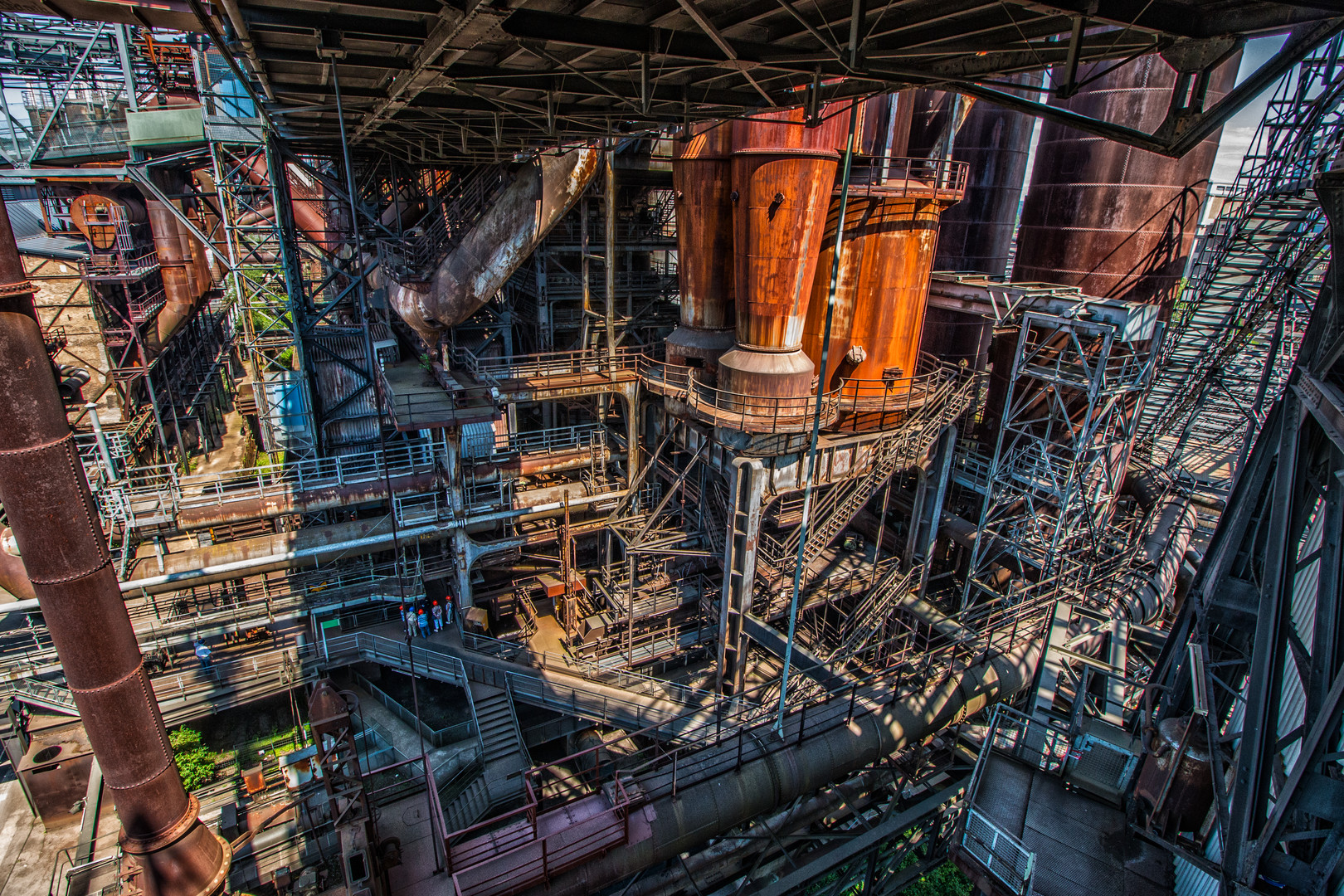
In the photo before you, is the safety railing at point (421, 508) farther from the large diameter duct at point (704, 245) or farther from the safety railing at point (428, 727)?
the large diameter duct at point (704, 245)

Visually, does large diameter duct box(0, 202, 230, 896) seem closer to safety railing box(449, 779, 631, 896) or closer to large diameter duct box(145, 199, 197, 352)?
safety railing box(449, 779, 631, 896)

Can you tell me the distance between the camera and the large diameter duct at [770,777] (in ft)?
24.1

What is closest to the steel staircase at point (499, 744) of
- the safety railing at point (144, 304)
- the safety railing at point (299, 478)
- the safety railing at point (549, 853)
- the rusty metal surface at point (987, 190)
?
the safety railing at point (299, 478)

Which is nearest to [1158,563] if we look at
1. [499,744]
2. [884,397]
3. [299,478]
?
[884,397]

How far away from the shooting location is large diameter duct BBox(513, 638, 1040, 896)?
7344mm

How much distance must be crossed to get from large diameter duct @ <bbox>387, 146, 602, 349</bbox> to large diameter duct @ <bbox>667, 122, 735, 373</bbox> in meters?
2.19

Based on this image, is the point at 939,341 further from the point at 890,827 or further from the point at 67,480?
the point at 67,480

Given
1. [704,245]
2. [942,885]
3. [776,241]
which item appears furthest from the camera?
[704,245]

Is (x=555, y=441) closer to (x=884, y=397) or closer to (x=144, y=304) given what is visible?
(x=884, y=397)

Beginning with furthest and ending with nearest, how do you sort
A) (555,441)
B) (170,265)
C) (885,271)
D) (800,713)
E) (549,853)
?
(170,265) → (555,441) → (885,271) → (800,713) → (549,853)

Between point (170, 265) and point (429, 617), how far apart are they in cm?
1876

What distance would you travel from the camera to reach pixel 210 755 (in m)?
14.7

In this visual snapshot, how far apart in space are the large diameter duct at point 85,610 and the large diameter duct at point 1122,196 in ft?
58.8

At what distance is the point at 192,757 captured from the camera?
14.3 metres
